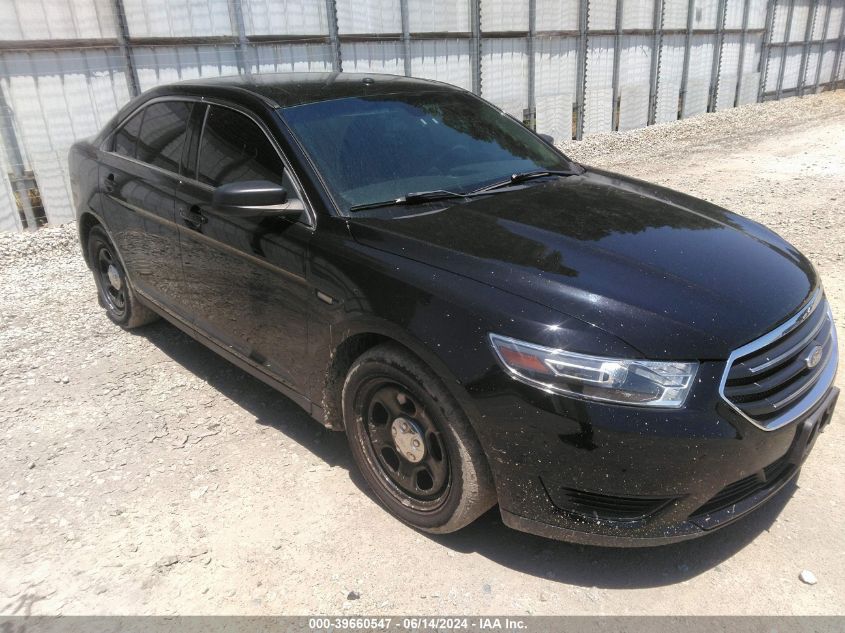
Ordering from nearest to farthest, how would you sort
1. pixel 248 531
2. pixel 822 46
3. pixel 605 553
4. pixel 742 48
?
pixel 605 553 → pixel 248 531 → pixel 742 48 → pixel 822 46

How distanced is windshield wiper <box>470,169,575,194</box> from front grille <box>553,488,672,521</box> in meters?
1.52

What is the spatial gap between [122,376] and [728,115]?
56.8 ft

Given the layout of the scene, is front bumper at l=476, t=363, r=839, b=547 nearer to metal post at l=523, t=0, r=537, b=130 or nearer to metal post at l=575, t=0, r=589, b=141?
metal post at l=523, t=0, r=537, b=130

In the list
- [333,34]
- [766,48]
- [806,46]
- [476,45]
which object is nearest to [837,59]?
[806,46]

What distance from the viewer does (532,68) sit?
1230 cm

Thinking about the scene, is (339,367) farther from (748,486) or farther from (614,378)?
(748,486)

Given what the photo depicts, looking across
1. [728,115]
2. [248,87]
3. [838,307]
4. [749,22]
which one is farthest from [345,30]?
[749,22]

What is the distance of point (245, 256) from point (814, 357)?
8.31ft

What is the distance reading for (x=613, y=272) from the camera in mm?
2477

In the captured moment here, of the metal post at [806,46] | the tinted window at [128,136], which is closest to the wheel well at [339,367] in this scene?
the tinted window at [128,136]

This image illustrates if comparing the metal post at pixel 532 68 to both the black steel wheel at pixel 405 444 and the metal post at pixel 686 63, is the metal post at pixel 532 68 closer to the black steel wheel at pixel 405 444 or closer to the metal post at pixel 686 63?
the metal post at pixel 686 63

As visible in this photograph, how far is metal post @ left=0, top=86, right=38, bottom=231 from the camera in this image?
7.03 m

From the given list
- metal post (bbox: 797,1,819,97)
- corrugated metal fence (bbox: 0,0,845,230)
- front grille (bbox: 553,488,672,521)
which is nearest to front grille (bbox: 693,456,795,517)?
front grille (bbox: 553,488,672,521)

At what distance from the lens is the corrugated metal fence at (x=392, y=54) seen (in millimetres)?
7281
